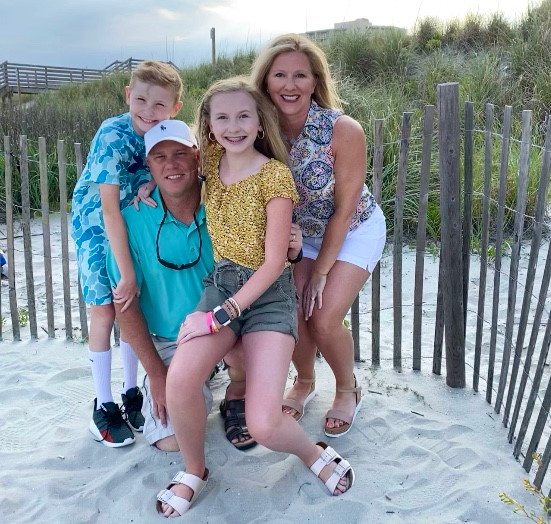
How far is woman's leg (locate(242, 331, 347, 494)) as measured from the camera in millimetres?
2207

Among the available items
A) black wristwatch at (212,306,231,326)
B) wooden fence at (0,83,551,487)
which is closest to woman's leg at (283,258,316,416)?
black wristwatch at (212,306,231,326)

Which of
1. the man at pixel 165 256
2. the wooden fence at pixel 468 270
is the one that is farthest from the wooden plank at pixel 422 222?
→ the man at pixel 165 256

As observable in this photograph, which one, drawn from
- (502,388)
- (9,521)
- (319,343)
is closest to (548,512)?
(502,388)

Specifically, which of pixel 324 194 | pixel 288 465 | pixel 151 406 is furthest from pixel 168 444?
pixel 324 194

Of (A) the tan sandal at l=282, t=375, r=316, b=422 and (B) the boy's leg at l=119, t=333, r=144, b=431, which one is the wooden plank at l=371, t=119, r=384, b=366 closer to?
(A) the tan sandal at l=282, t=375, r=316, b=422

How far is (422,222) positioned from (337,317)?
2.97 ft

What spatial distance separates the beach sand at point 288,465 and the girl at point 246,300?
0.44ft

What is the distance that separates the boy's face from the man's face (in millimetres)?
224

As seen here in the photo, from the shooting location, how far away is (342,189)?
2580 mm

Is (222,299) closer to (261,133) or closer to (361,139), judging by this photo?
(261,133)

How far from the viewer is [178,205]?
255 centimetres

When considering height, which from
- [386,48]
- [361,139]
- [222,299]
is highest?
[386,48]

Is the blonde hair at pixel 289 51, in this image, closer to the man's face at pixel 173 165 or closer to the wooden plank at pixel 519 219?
the man's face at pixel 173 165

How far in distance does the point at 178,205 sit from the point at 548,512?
6.00ft
